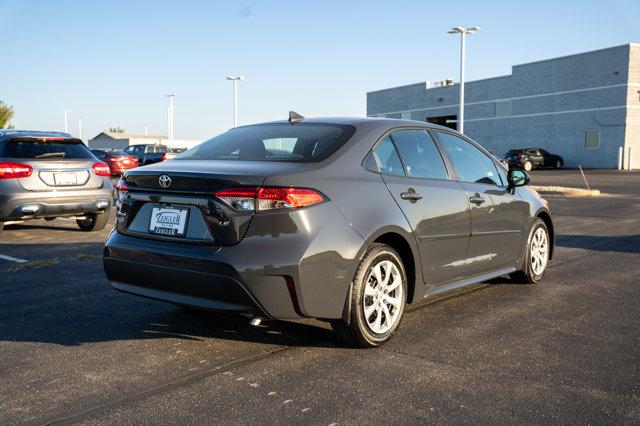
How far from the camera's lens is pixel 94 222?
10828 millimetres

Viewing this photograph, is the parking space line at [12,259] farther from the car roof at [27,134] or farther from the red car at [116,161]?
the red car at [116,161]

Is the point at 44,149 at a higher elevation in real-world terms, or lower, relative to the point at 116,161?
higher

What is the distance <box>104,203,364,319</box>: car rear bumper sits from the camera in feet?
13.0

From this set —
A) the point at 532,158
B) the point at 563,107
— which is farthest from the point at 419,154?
the point at 563,107

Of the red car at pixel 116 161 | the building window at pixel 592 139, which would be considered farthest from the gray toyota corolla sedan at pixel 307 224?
the building window at pixel 592 139

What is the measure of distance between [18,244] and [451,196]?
6611 millimetres

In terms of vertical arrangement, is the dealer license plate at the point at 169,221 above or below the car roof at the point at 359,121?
below

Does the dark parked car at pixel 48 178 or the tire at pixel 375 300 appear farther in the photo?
the dark parked car at pixel 48 178

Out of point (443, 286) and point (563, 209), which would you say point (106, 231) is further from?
point (563, 209)

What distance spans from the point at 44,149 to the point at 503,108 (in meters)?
48.5

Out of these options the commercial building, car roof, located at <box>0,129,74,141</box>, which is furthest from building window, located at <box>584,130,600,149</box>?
car roof, located at <box>0,129,74,141</box>

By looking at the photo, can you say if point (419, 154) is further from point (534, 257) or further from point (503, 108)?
point (503, 108)

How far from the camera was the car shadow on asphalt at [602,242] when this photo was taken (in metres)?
9.23

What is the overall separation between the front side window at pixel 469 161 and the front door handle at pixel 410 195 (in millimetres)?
829
